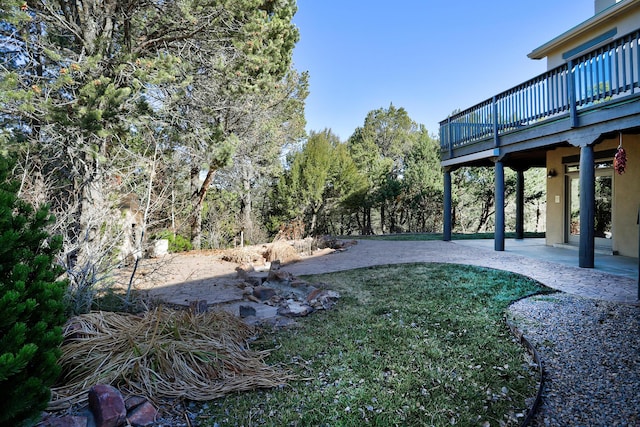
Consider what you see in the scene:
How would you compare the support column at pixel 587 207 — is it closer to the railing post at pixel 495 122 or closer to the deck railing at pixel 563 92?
the deck railing at pixel 563 92

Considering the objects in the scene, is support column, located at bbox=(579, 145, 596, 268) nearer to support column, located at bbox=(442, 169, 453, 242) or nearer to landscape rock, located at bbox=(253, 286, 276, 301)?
support column, located at bbox=(442, 169, 453, 242)

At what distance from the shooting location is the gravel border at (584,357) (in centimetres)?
227

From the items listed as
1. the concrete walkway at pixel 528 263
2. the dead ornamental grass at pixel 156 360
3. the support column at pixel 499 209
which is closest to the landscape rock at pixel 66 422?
the dead ornamental grass at pixel 156 360

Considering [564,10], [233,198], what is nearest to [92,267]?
[233,198]

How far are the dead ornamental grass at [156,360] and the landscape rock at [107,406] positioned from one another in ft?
0.57

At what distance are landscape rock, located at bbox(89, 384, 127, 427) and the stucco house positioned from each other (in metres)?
7.78

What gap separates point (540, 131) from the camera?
7.85 meters

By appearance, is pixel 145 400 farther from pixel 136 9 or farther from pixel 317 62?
pixel 317 62

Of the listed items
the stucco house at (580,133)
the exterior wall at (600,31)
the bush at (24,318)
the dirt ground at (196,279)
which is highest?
the exterior wall at (600,31)

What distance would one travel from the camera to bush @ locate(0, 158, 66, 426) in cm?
133

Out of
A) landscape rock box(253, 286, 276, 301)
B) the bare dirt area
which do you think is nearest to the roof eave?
the bare dirt area

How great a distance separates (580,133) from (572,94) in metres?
0.78

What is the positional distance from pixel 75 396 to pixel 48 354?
3.04 ft

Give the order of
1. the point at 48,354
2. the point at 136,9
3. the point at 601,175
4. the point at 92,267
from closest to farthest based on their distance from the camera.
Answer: the point at 48,354 < the point at 92,267 < the point at 136,9 < the point at 601,175
